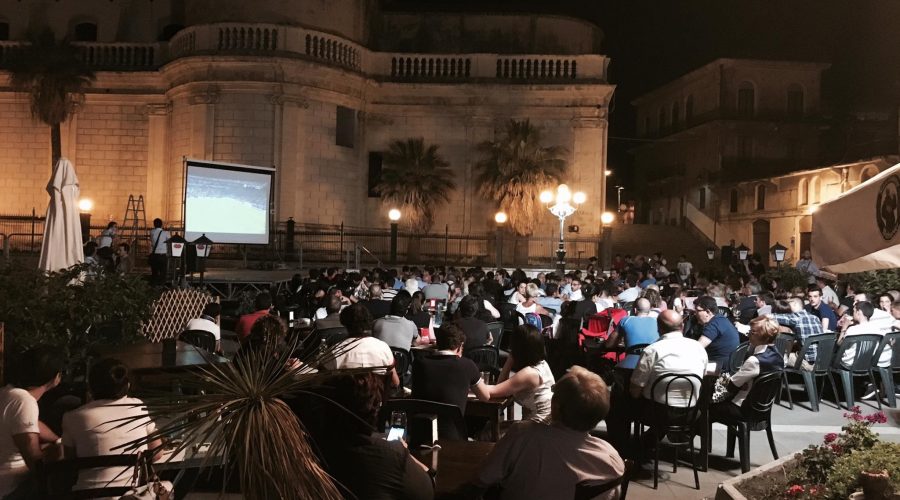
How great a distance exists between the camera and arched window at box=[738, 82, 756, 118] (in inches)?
1705

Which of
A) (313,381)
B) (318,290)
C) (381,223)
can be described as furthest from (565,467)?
(381,223)

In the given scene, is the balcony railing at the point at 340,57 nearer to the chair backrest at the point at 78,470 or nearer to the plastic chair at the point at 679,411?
the plastic chair at the point at 679,411

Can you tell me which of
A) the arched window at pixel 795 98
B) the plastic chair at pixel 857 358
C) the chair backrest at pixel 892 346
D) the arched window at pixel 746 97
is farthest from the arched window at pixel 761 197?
the plastic chair at pixel 857 358

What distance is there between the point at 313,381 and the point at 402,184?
915 inches

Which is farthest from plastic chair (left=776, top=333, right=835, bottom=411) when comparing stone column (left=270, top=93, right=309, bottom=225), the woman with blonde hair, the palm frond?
the palm frond

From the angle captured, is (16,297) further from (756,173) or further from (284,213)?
(756,173)

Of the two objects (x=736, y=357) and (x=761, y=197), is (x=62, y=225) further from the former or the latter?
(x=761, y=197)

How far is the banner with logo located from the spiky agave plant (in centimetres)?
296

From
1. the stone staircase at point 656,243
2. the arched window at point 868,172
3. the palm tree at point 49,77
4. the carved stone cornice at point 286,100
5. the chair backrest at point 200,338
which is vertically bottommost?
the chair backrest at point 200,338

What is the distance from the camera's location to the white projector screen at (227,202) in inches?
729

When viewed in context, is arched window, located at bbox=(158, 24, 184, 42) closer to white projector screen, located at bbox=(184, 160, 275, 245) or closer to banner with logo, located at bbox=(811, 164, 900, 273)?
white projector screen, located at bbox=(184, 160, 275, 245)

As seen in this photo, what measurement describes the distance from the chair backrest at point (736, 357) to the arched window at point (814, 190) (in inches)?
1086

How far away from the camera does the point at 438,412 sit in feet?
16.3

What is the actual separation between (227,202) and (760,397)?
1569 centimetres
